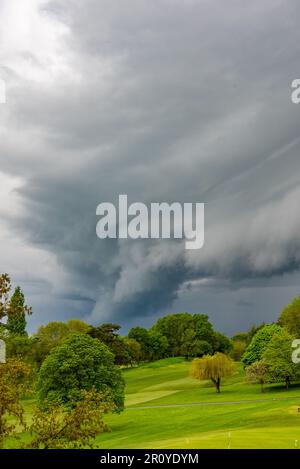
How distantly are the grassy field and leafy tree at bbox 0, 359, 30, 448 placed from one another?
2229cm

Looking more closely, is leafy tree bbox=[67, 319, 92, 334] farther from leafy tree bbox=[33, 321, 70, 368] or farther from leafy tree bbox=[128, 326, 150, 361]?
leafy tree bbox=[128, 326, 150, 361]

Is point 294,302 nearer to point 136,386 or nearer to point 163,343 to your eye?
point 136,386

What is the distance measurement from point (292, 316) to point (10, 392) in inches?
4747

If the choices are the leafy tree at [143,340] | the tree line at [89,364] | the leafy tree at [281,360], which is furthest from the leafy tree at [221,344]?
the leafy tree at [281,360]

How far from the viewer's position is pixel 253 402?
3438 inches

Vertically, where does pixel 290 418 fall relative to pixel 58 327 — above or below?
below

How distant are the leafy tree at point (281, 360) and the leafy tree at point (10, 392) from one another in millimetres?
85605

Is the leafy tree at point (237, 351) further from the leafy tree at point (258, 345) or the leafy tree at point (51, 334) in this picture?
the leafy tree at point (258, 345)

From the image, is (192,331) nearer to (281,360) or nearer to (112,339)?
(112,339)

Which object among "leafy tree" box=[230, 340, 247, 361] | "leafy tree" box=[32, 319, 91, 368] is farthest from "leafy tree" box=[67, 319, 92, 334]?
"leafy tree" box=[230, 340, 247, 361]

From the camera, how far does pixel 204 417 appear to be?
7312 cm

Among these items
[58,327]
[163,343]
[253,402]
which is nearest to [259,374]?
[253,402]

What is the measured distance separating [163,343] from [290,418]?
132537 mm

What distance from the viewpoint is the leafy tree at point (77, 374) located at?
7081cm
